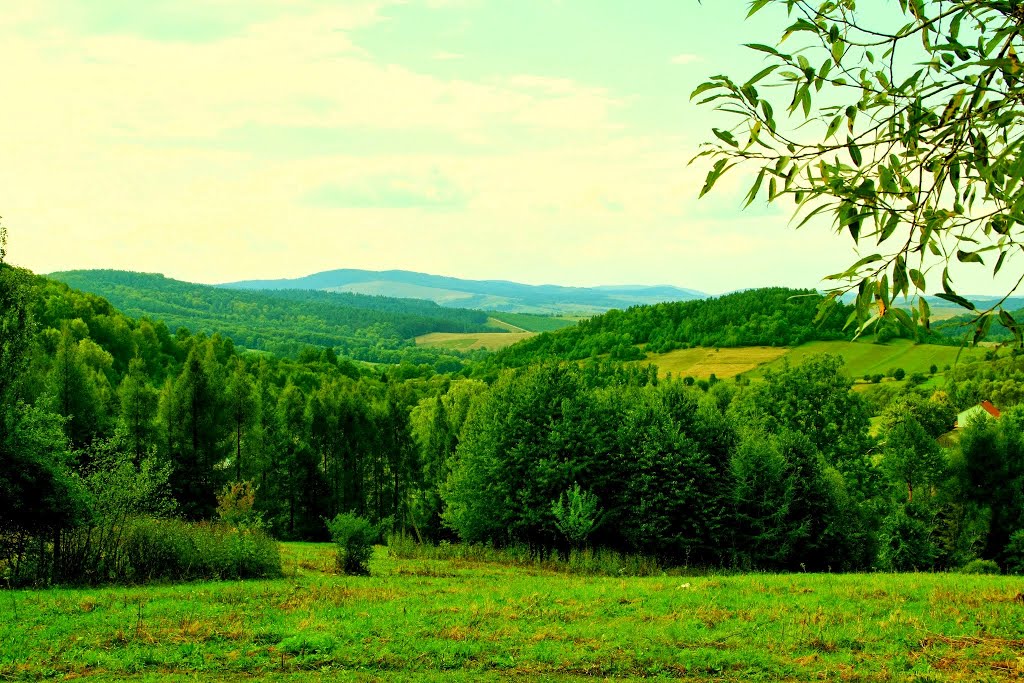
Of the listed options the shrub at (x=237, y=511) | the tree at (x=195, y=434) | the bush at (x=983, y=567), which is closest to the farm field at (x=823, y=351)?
the tree at (x=195, y=434)

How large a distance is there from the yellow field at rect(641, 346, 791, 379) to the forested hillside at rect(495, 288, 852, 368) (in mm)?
3210

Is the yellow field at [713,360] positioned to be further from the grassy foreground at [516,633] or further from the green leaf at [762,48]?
the green leaf at [762,48]

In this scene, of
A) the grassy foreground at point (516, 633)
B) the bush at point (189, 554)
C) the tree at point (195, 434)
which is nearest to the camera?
the grassy foreground at point (516, 633)

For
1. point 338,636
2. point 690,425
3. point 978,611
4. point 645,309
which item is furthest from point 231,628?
point 645,309

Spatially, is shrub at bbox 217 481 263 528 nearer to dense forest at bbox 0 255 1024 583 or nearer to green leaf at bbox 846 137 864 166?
dense forest at bbox 0 255 1024 583

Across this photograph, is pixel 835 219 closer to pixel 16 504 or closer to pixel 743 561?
pixel 16 504

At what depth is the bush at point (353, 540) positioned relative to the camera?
24766 mm

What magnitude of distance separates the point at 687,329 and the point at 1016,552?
401 feet

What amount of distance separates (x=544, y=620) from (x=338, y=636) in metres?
4.05

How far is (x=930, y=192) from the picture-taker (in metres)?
5.62

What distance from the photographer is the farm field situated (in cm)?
11912

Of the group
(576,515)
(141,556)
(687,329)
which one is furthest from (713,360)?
(141,556)

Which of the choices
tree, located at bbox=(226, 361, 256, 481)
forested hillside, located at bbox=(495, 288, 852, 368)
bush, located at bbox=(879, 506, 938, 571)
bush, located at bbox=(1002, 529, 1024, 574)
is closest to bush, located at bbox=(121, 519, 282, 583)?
bush, located at bbox=(879, 506, 938, 571)

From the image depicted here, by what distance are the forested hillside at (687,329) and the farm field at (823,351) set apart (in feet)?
12.5
